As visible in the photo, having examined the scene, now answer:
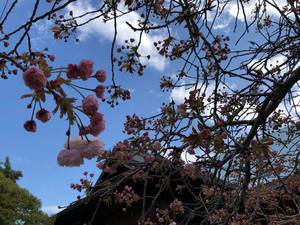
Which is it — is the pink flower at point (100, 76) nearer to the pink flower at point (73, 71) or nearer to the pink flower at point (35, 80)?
the pink flower at point (73, 71)

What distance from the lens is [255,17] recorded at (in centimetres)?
404

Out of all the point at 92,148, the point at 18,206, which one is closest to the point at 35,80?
the point at 92,148

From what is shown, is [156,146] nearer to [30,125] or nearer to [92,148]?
[92,148]

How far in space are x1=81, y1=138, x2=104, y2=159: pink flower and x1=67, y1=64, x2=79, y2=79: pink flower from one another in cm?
30

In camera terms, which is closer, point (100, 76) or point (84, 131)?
point (84, 131)

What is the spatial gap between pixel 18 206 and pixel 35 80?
50.8 ft

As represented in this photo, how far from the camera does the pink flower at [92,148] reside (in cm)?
172

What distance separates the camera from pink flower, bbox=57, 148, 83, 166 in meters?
1.75

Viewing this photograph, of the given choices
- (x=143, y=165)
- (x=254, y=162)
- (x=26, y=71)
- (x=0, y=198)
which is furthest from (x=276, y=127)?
(x=0, y=198)

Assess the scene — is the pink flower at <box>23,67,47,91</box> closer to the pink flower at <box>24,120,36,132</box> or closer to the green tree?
the pink flower at <box>24,120,36,132</box>

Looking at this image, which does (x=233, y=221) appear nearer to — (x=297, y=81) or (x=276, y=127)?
(x=276, y=127)

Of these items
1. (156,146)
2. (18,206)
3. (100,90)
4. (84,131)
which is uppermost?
(18,206)

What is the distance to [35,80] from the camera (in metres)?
1.32

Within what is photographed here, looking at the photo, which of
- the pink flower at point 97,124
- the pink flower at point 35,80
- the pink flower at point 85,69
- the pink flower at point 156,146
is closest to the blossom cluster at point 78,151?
the pink flower at point 97,124
